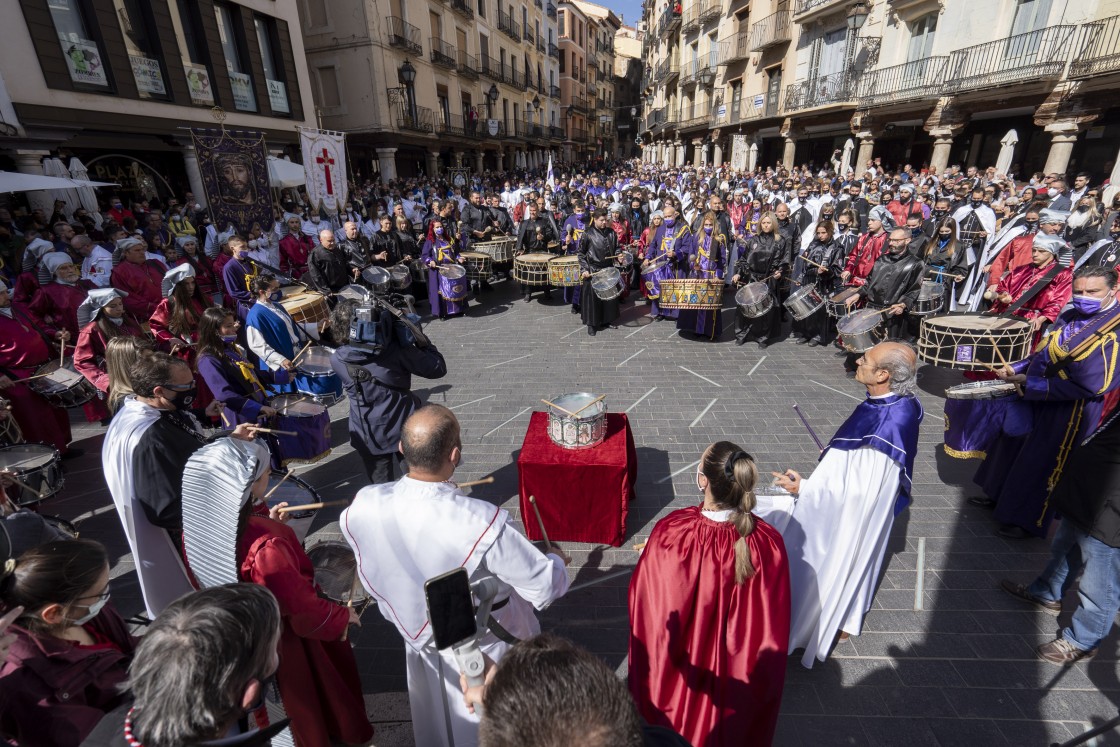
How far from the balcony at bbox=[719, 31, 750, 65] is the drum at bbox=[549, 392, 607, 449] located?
33863 mm

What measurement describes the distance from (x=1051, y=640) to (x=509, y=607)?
3746 mm

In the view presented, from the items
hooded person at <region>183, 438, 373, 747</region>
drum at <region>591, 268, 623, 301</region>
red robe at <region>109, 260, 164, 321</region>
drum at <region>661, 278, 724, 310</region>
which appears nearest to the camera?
hooded person at <region>183, 438, 373, 747</region>

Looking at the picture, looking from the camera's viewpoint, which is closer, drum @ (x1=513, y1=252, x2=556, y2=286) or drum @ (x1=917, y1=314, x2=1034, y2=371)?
drum @ (x1=917, y1=314, x2=1034, y2=371)

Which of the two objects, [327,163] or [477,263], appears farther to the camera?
[327,163]

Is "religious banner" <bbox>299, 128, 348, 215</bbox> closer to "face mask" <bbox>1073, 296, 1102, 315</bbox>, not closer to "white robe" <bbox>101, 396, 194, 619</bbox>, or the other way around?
"white robe" <bbox>101, 396, 194, 619</bbox>

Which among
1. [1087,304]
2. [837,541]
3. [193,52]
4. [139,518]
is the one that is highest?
[193,52]

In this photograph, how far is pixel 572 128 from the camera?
207 feet

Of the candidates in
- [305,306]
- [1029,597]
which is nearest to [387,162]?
[305,306]

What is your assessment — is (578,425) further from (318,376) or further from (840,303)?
(840,303)

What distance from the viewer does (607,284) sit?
945cm

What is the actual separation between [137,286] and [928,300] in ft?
36.3

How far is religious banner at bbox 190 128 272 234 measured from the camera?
36.7 ft

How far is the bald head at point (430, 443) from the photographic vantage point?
2240 millimetres

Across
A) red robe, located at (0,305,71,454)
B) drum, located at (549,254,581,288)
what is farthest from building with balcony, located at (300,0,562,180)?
red robe, located at (0,305,71,454)
